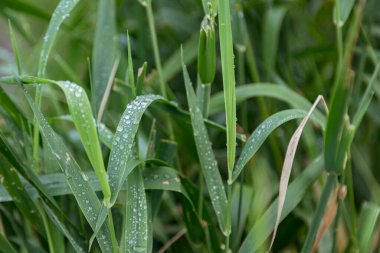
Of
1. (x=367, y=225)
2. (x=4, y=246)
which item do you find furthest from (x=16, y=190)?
(x=367, y=225)

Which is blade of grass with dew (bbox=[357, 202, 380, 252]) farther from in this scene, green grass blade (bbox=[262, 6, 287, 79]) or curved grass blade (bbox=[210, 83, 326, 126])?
green grass blade (bbox=[262, 6, 287, 79])

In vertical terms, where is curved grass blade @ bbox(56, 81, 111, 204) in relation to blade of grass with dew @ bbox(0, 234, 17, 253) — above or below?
above

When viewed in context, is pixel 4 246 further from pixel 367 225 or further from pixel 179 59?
pixel 179 59

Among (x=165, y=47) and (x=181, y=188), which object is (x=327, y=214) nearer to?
(x=181, y=188)

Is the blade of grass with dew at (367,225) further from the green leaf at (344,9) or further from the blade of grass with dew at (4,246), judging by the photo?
the blade of grass with dew at (4,246)

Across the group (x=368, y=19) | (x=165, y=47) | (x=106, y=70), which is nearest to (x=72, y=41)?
(x=165, y=47)

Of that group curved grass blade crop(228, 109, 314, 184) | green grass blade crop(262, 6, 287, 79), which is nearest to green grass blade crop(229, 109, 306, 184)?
curved grass blade crop(228, 109, 314, 184)

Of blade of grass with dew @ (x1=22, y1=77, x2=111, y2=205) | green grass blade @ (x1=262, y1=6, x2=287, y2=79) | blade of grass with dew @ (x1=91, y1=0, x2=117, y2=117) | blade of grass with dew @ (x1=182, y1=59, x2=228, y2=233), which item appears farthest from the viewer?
green grass blade @ (x1=262, y1=6, x2=287, y2=79)
